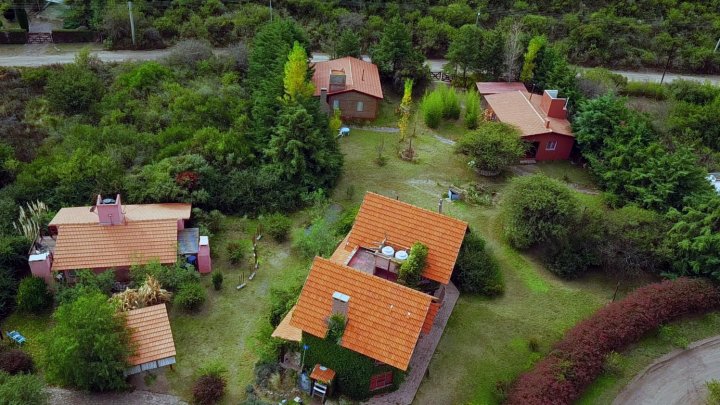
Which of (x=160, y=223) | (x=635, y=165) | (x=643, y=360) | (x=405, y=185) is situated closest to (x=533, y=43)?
(x=635, y=165)

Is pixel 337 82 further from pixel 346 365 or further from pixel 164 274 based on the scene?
pixel 346 365

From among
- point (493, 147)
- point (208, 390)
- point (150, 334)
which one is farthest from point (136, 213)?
point (493, 147)

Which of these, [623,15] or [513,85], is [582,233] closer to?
[513,85]

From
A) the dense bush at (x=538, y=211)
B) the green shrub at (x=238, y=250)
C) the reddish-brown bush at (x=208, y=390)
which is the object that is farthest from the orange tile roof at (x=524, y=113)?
the reddish-brown bush at (x=208, y=390)

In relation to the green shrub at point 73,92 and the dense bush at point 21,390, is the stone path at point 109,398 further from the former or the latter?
the green shrub at point 73,92

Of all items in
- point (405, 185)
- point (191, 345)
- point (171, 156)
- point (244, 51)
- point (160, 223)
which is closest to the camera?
point (191, 345)
